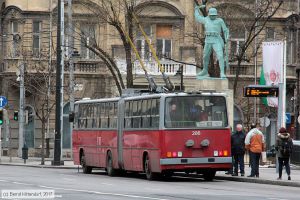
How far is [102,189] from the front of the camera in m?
28.3

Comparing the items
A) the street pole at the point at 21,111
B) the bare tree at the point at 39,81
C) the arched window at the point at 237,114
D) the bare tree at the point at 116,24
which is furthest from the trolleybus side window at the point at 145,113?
the arched window at the point at 237,114

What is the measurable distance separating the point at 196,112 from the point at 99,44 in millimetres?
32184

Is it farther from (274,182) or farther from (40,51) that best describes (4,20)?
(274,182)

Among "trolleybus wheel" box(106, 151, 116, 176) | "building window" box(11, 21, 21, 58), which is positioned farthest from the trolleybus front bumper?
"building window" box(11, 21, 21, 58)

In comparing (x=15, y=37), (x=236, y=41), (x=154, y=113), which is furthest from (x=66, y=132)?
(x=154, y=113)

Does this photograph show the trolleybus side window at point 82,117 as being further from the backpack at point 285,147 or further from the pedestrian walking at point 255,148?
the backpack at point 285,147

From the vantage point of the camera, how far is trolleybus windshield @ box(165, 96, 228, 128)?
33969 millimetres

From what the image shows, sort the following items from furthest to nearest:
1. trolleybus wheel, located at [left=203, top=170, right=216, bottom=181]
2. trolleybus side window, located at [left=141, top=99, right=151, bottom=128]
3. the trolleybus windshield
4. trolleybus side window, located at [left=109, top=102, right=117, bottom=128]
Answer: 1. trolleybus side window, located at [left=109, top=102, right=117, bottom=128]
2. trolleybus side window, located at [left=141, top=99, right=151, bottom=128]
3. trolleybus wheel, located at [left=203, top=170, right=216, bottom=181]
4. the trolleybus windshield

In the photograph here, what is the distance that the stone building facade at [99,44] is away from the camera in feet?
213

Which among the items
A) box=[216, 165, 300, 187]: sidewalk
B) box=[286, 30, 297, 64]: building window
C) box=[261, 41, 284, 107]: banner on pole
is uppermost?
box=[286, 30, 297, 64]: building window

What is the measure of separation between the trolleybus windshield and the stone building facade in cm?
2976

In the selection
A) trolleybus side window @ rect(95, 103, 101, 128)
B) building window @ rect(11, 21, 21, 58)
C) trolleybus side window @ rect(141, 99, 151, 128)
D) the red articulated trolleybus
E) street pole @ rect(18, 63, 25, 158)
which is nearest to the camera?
the red articulated trolleybus

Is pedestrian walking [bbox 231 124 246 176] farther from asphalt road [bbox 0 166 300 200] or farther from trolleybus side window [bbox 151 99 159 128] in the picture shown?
trolleybus side window [bbox 151 99 159 128]

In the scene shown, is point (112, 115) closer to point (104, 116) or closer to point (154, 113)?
point (104, 116)
